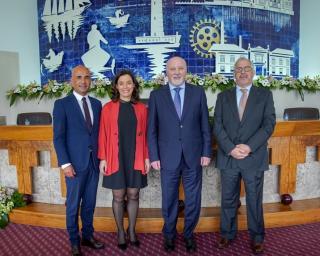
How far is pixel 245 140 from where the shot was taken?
2148 mm

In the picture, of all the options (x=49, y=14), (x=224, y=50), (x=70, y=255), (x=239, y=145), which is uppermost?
(x=49, y=14)

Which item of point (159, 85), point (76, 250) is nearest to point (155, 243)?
point (76, 250)

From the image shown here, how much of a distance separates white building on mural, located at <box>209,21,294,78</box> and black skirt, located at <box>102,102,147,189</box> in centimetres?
478

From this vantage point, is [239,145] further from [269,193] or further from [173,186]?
[269,193]

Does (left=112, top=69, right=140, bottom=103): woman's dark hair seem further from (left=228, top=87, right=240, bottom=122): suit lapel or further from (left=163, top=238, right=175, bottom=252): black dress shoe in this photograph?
(left=163, top=238, right=175, bottom=252): black dress shoe

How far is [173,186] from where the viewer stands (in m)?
2.22

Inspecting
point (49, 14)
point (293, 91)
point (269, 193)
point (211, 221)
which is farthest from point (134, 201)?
point (49, 14)

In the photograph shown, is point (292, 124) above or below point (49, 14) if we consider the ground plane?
below

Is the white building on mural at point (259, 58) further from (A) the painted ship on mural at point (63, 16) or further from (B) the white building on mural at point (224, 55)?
(A) the painted ship on mural at point (63, 16)

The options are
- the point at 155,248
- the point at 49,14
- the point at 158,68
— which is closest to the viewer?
the point at 155,248

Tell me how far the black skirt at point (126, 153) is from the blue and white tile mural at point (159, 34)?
441cm

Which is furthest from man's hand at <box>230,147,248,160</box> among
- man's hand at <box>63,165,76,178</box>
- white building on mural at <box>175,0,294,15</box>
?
white building on mural at <box>175,0,294,15</box>

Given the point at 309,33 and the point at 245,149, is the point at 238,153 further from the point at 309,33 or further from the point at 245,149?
the point at 309,33

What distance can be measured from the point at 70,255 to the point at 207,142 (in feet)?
4.31
